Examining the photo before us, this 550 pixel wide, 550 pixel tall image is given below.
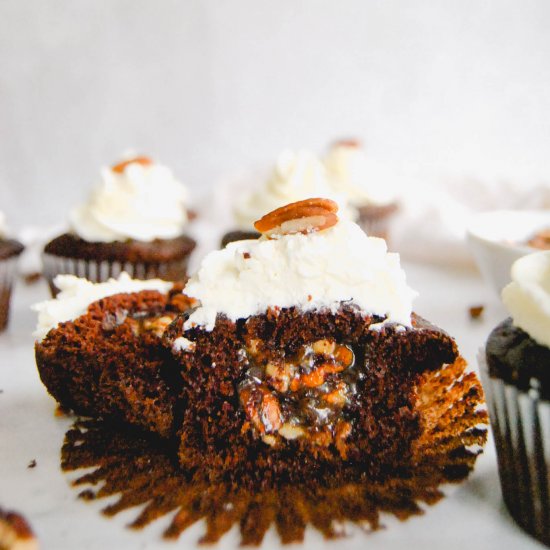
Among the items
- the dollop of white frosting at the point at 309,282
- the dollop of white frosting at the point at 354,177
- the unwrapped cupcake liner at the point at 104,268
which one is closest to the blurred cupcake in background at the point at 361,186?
the dollop of white frosting at the point at 354,177

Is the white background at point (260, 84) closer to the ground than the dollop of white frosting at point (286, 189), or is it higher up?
higher up

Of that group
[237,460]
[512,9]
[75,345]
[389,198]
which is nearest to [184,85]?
[389,198]

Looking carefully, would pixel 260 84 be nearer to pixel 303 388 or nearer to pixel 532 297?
pixel 303 388

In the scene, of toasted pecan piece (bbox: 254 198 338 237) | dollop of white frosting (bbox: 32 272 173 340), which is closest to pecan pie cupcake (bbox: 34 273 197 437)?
dollop of white frosting (bbox: 32 272 173 340)

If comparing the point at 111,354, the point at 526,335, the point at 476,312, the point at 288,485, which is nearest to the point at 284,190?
the point at 476,312

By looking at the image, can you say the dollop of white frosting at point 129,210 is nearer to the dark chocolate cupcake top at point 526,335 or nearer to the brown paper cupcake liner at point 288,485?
the brown paper cupcake liner at point 288,485

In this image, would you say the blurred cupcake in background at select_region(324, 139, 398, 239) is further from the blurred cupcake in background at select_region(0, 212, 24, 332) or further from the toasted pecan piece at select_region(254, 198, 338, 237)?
the toasted pecan piece at select_region(254, 198, 338, 237)
